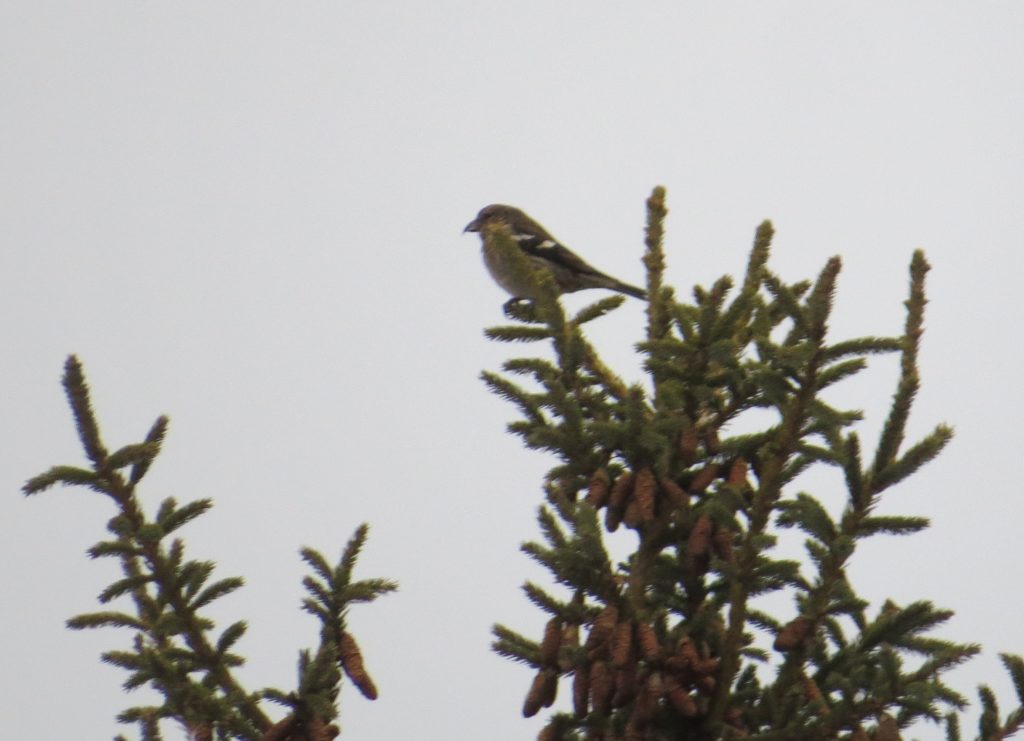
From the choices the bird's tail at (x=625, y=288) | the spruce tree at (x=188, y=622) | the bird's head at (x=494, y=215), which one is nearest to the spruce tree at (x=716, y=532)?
the spruce tree at (x=188, y=622)

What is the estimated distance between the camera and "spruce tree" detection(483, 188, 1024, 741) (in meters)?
3.11

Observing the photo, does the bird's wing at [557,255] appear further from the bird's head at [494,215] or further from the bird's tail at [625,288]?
the bird's head at [494,215]

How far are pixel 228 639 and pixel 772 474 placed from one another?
5.66ft

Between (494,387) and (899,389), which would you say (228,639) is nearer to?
(494,387)

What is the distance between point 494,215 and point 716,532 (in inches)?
318

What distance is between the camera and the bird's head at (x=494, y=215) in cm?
1111

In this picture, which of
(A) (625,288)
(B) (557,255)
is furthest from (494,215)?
(A) (625,288)

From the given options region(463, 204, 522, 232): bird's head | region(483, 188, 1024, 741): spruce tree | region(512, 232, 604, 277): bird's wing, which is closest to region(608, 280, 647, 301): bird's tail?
region(512, 232, 604, 277): bird's wing

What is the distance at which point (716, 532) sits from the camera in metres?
3.53

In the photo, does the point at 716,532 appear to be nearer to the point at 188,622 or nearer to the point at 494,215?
the point at 188,622

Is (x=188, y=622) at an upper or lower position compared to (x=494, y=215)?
lower

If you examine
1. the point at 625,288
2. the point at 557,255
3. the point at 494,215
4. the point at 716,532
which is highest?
the point at 494,215

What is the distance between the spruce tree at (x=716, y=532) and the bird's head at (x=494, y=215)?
22.7ft

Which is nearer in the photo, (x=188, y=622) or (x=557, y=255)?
(x=188, y=622)
